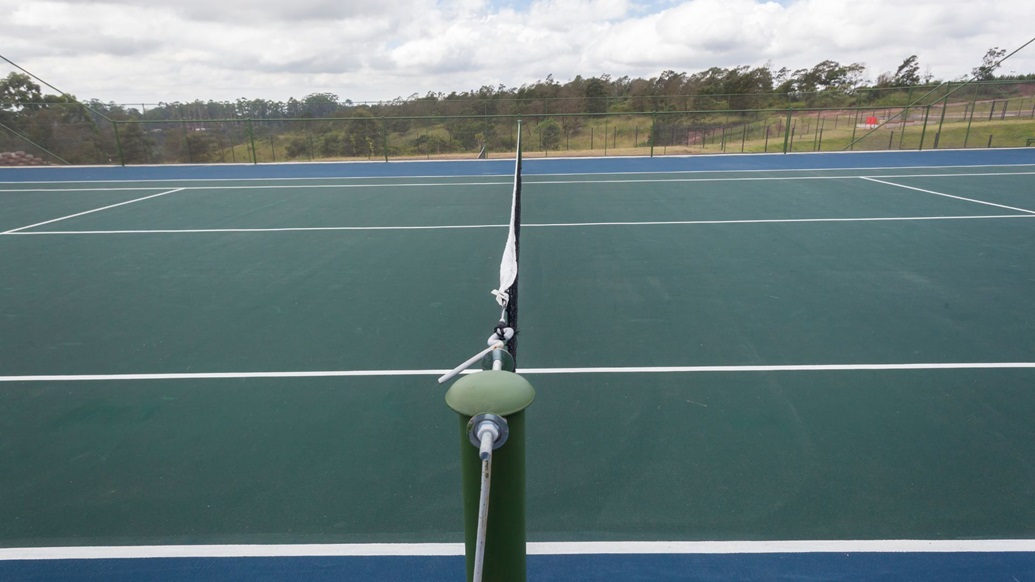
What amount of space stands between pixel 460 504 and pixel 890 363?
4.50m

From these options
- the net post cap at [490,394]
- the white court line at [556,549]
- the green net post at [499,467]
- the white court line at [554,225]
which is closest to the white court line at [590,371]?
the white court line at [556,549]

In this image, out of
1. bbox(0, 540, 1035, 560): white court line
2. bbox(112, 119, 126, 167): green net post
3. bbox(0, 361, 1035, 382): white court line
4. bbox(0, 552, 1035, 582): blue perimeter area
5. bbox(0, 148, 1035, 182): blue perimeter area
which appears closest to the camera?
bbox(0, 552, 1035, 582): blue perimeter area

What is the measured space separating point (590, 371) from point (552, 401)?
29.0 inches

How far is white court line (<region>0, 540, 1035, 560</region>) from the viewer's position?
345cm

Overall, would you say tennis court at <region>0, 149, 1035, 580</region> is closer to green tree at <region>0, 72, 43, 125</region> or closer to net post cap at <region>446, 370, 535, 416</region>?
net post cap at <region>446, 370, 535, 416</region>

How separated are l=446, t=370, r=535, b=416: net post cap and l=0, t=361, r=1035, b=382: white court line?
3.84 m

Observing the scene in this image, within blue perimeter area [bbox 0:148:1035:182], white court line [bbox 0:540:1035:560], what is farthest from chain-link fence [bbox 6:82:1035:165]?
white court line [bbox 0:540:1035:560]

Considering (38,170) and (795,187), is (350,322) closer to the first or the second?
(795,187)

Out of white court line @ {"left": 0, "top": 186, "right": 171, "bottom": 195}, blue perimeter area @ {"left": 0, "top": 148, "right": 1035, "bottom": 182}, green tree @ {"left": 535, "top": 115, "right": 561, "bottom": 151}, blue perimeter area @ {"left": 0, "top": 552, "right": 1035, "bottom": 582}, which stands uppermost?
green tree @ {"left": 535, "top": 115, "right": 561, "bottom": 151}

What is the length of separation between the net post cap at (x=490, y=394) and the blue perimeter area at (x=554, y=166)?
21.2 meters

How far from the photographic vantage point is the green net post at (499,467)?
6.15ft

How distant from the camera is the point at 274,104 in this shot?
40000 mm

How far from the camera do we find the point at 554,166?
82.8 feet

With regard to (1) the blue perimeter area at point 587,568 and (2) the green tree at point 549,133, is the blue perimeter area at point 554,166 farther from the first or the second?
(1) the blue perimeter area at point 587,568
